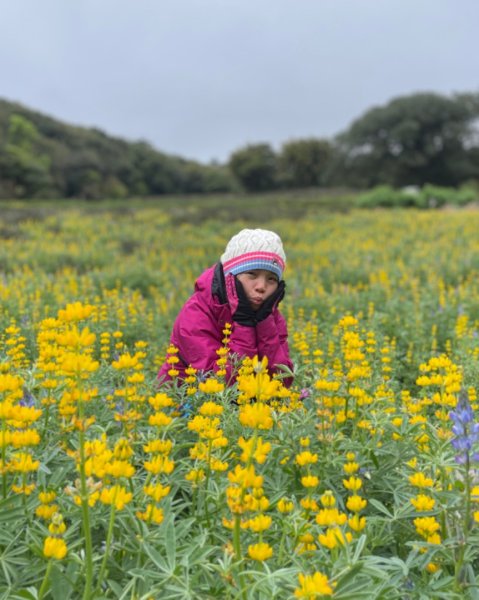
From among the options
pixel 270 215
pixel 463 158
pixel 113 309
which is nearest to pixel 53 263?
pixel 113 309

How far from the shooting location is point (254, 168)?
5353 cm

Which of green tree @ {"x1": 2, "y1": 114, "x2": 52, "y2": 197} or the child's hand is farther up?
green tree @ {"x1": 2, "y1": 114, "x2": 52, "y2": 197}

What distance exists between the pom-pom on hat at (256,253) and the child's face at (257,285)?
0.13 ft

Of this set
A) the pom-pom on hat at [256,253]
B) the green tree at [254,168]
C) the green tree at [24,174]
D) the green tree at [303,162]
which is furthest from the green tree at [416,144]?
the pom-pom on hat at [256,253]

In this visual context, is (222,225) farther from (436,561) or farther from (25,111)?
(25,111)

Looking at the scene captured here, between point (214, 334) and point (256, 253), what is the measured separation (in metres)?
0.50

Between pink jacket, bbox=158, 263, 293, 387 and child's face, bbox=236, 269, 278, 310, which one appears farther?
child's face, bbox=236, 269, 278, 310

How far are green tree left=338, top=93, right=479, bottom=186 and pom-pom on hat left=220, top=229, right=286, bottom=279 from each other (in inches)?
1652

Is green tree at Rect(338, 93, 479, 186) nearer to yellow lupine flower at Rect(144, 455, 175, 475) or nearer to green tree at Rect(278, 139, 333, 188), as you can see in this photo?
green tree at Rect(278, 139, 333, 188)

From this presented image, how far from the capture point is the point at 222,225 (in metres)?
15.5

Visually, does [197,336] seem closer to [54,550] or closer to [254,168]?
[54,550]

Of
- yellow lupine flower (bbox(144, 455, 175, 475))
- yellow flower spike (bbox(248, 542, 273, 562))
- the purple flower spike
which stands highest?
the purple flower spike

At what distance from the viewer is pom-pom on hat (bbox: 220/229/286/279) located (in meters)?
3.12

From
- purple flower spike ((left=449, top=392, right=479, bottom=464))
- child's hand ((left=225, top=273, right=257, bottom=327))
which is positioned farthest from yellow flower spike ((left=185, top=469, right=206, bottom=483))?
child's hand ((left=225, top=273, right=257, bottom=327))
